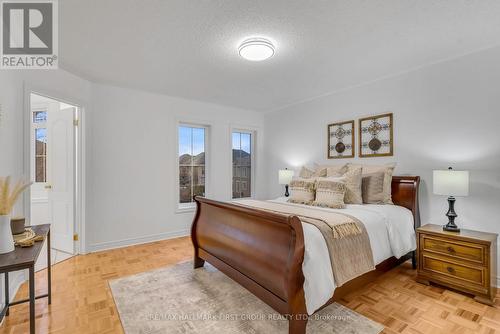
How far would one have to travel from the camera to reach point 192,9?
73.7 inches

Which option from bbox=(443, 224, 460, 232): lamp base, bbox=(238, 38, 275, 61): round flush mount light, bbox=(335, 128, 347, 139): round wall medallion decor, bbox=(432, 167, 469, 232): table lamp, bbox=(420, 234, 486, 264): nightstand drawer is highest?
bbox=(238, 38, 275, 61): round flush mount light

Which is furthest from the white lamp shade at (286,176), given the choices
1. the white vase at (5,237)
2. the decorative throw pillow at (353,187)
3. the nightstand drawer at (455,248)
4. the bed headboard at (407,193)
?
the white vase at (5,237)

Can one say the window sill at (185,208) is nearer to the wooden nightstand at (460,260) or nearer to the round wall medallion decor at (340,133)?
the round wall medallion decor at (340,133)

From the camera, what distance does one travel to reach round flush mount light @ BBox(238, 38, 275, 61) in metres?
2.27

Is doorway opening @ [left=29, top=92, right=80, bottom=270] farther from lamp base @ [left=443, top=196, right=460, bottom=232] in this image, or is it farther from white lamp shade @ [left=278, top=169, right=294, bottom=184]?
lamp base @ [left=443, top=196, right=460, bottom=232]

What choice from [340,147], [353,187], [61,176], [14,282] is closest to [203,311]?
[14,282]

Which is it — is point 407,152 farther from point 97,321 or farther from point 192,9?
point 97,321

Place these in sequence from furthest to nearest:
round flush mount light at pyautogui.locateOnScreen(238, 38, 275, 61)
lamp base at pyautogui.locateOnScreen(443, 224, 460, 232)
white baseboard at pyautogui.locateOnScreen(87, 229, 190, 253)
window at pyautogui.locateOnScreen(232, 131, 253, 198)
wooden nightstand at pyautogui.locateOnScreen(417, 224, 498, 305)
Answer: window at pyautogui.locateOnScreen(232, 131, 253, 198) < white baseboard at pyautogui.locateOnScreen(87, 229, 190, 253) < lamp base at pyautogui.locateOnScreen(443, 224, 460, 232) < round flush mount light at pyautogui.locateOnScreen(238, 38, 275, 61) < wooden nightstand at pyautogui.locateOnScreen(417, 224, 498, 305)

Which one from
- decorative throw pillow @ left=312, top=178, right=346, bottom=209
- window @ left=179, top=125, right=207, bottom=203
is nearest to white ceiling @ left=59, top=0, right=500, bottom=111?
window @ left=179, top=125, right=207, bottom=203

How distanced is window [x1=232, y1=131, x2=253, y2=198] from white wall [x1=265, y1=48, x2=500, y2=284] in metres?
2.14

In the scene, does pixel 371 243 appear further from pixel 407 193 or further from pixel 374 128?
pixel 374 128

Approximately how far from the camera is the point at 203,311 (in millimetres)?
2012

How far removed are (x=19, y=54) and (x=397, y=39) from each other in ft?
12.3

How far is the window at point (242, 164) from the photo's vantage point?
5.07 meters
